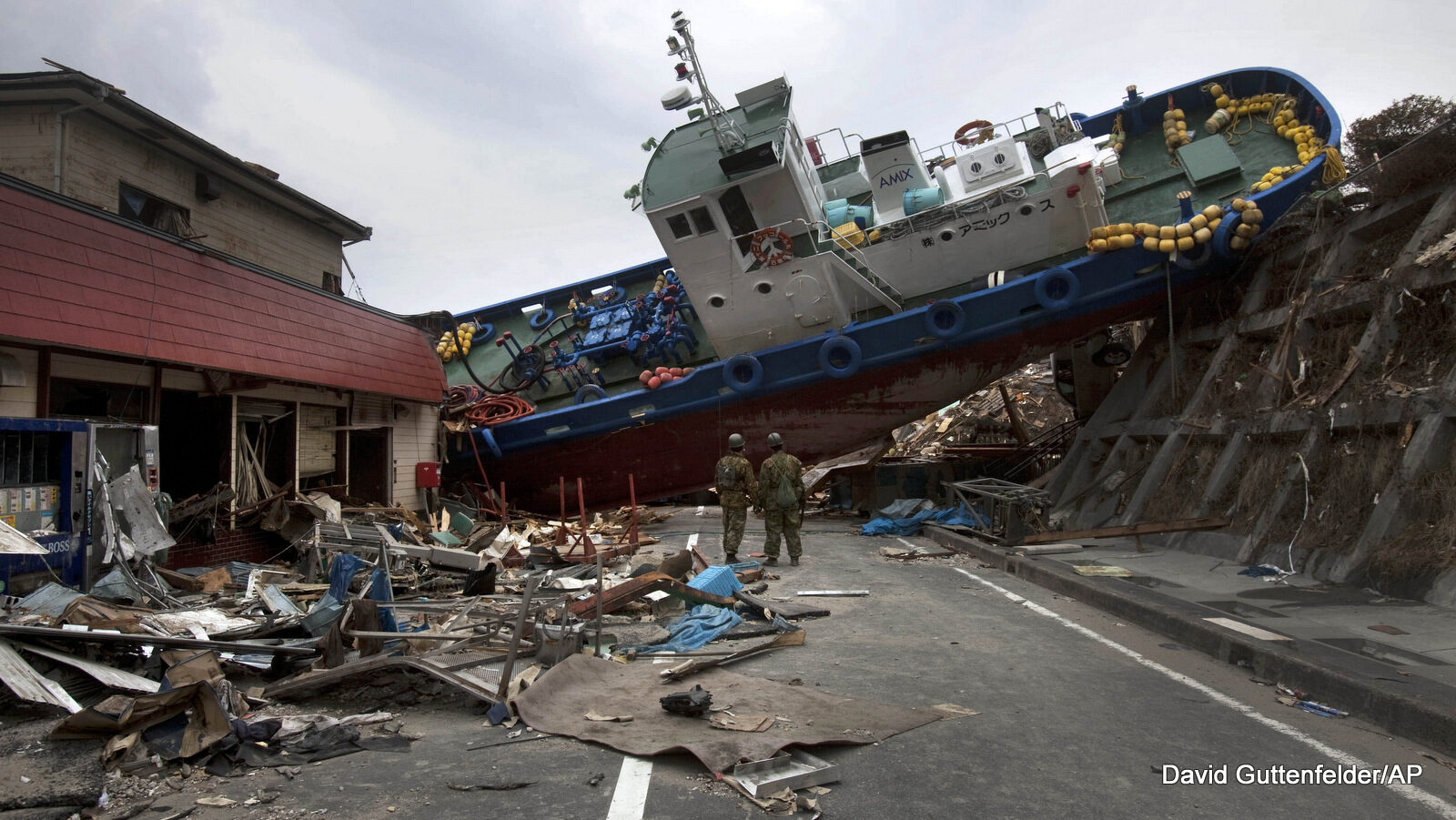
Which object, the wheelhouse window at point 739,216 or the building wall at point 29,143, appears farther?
the wheelhouse window at point 739,216

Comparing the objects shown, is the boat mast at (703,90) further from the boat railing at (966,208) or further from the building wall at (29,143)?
the building wall at (29,143)

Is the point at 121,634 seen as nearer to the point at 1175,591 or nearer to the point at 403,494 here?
the point at 1175,591

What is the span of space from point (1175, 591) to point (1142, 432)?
16.9 ft

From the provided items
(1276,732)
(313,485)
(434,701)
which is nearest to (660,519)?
(313,485)

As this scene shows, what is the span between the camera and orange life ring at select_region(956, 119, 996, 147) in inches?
590

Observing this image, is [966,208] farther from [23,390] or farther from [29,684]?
[29,684]

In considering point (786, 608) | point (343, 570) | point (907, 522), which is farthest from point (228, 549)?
point (907, 522)

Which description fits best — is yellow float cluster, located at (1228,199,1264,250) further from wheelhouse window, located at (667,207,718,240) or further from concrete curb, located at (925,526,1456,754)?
wheelhouse window, located at (667,207,718,240)

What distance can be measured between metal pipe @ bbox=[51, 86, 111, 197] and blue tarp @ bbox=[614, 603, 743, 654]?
42.4 ft

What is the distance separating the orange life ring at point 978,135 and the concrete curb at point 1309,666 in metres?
9.62

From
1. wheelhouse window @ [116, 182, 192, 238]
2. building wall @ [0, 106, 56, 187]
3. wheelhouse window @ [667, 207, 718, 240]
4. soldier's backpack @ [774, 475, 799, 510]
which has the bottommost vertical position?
soldier's backpack @ [774, 475, 799, 510]

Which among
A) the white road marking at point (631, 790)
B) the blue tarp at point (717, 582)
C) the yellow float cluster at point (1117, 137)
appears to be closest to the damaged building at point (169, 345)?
the blue tarp at point (717, 582)

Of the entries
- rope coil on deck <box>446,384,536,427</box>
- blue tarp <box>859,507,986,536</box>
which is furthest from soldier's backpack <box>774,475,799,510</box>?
rope coil on deck <box>446,384,536,427</box>

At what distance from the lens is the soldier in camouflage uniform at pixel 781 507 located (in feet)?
33.6
